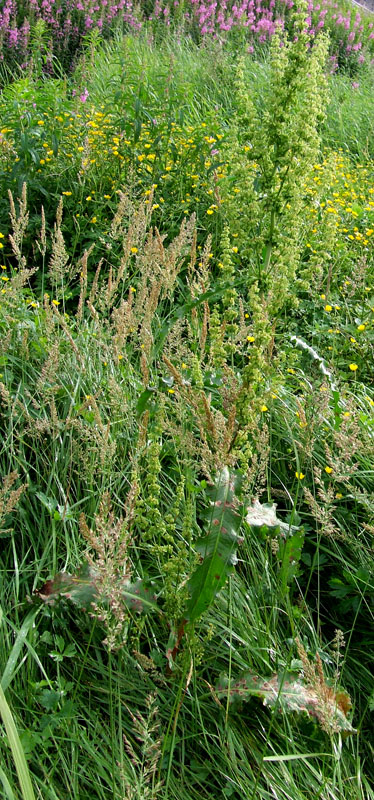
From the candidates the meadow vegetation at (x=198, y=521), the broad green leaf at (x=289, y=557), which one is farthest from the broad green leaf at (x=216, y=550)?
the broad green leaf at (x=289, y=557)

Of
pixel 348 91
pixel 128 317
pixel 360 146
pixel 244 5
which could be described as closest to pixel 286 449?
pixel 128 317

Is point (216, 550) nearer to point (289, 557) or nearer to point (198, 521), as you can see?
point (289, 557)

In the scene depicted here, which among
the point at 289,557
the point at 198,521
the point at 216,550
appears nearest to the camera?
the point at 216,550

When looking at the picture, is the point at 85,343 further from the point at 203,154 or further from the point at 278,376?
the point at 203,154

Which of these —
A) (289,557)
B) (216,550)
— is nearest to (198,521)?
(289,557)

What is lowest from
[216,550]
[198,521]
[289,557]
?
[198,521]

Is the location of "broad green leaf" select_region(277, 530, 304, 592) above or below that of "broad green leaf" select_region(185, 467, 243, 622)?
below

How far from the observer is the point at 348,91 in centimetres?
832

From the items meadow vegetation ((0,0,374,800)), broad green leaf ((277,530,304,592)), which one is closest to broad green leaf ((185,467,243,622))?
meadow vegetation ((0,0,374,800))

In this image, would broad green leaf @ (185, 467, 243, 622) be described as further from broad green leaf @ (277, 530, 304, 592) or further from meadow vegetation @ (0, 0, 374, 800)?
broad green leaf @ (277, 530, 304, 592)

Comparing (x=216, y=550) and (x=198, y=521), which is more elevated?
(x=216, y=550)

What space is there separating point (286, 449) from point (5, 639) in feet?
4.21

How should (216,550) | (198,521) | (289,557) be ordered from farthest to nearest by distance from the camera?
(198,521) < (289,557) < (216,550)

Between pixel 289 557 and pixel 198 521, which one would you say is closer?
pixel 289 557
